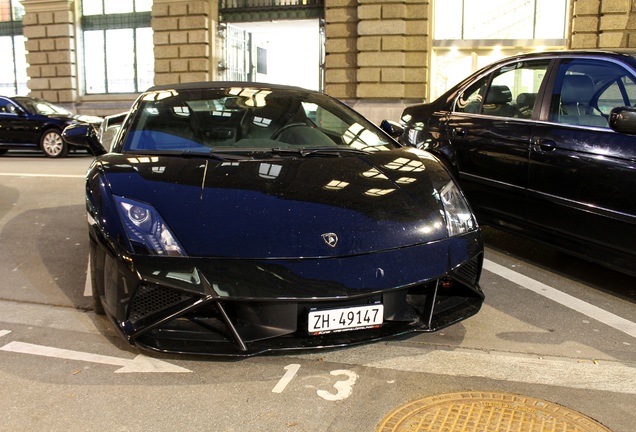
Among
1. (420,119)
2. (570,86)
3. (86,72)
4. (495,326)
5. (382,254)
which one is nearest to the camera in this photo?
(382,254)

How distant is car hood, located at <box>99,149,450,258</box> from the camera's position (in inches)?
124

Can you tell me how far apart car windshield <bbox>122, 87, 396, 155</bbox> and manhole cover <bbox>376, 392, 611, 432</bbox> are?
5.58 ft

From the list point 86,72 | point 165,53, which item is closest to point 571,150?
point 165,53

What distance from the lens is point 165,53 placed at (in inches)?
813

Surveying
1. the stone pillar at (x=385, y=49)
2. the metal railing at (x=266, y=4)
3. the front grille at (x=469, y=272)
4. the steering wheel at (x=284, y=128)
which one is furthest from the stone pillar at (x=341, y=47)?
the front grille at (x=469, y=272)

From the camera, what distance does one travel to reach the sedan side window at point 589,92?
183 inches

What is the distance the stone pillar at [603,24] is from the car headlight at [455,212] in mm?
13919

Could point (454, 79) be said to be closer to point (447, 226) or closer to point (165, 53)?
point (165, 53)

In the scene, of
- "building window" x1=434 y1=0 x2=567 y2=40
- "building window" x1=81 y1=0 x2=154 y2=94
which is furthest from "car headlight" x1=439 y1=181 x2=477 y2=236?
"building window" x1=81 y1=0 x2=154 y2=94

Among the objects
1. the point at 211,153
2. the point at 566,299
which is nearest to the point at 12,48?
the point at 211,153

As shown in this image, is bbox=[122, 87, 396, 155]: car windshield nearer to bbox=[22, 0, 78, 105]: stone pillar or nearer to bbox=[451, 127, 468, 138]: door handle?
bbox=[451, 127, 468, 138]: door handle

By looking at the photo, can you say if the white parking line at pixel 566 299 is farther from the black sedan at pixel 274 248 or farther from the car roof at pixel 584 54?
the car roof at pixel 584 54

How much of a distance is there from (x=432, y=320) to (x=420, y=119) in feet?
11.1

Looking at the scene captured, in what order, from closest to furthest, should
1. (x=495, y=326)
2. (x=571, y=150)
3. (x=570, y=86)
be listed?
(x=495, y=326) → (x=571, y=150) → (x=570, y=86)
